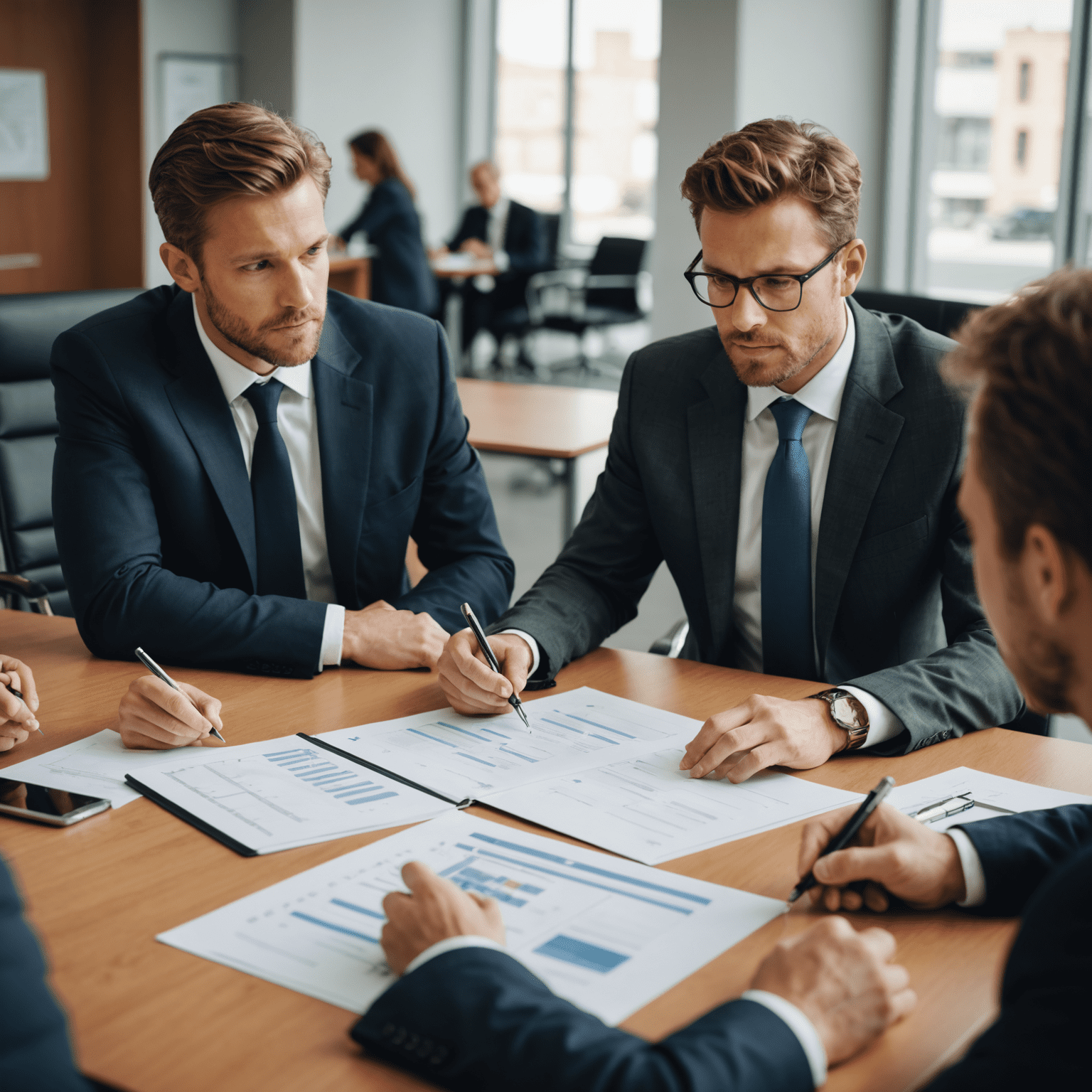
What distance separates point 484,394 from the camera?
3.81m

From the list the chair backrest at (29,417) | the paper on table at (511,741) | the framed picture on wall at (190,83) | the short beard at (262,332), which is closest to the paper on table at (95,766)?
the paper on table at (511,741)

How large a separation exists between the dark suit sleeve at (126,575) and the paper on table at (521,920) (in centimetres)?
57

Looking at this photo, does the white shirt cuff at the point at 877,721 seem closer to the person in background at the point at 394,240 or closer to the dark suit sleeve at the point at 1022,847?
the dark suit sleeve at the point at 1022,847

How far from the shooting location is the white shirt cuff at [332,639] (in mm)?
1665

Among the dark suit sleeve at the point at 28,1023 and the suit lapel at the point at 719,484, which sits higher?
the suit lapel at the point at 719,484

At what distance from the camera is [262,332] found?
1.83 metres

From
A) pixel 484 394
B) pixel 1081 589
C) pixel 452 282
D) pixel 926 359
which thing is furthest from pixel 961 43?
pixel 1081 589

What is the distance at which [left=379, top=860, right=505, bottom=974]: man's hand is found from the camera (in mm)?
938

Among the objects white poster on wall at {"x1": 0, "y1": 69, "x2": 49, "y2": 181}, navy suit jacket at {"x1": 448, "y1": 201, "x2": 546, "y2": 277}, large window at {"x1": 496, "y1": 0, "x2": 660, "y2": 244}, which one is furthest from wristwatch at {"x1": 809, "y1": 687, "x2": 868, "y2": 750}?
large window at {"x1": 496, "y1": 0, "x2": 660, "y2": 244}

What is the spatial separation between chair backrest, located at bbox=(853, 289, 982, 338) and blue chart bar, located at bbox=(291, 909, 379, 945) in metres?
1.52

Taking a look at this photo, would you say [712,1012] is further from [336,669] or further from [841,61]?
[841,61]

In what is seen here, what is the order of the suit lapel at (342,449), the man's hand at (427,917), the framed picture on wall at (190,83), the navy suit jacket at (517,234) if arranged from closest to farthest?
the man's hand at (427,917) < the suit lapel at (342,449) < the framed picture on wall at (190,83) < the navy suit jacket at (517,234)

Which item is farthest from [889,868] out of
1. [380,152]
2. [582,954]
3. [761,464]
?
[380,152]

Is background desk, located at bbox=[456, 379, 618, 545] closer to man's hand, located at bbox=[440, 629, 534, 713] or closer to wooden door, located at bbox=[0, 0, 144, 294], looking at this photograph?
man's hand, located at bbox=[440, 629, 534, 713]
